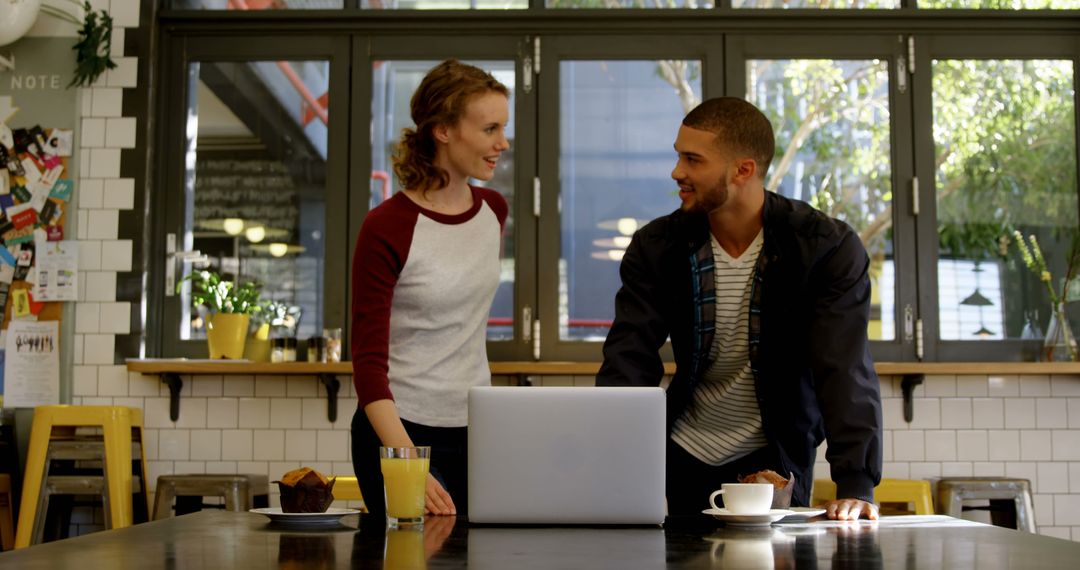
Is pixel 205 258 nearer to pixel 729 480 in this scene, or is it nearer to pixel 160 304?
pixel 160 304

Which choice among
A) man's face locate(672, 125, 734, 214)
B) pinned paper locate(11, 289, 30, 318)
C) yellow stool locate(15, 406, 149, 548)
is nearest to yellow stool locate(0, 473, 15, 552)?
yellow stool locate(15, 406, 149, 548)

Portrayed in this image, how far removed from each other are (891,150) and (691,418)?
10.1ft

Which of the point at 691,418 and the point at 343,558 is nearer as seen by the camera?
the point at 343,558

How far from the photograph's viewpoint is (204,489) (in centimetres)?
499

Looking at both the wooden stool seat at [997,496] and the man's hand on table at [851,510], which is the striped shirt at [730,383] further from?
the wooden stool seat at [997,496]

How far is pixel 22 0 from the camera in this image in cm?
526

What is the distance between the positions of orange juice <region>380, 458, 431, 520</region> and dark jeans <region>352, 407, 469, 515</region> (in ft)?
1.67

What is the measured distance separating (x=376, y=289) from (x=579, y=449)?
717 millimetres

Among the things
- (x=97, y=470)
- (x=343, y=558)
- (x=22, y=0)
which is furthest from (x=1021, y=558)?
(x=22, y=0)

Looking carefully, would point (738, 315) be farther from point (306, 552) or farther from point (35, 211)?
point (35, 211)

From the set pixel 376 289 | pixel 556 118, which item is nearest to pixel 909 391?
pixel 556 118

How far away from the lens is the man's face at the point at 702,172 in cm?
279

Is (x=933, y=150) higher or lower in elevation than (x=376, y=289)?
higher

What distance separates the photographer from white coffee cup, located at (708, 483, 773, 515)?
6.79ft
